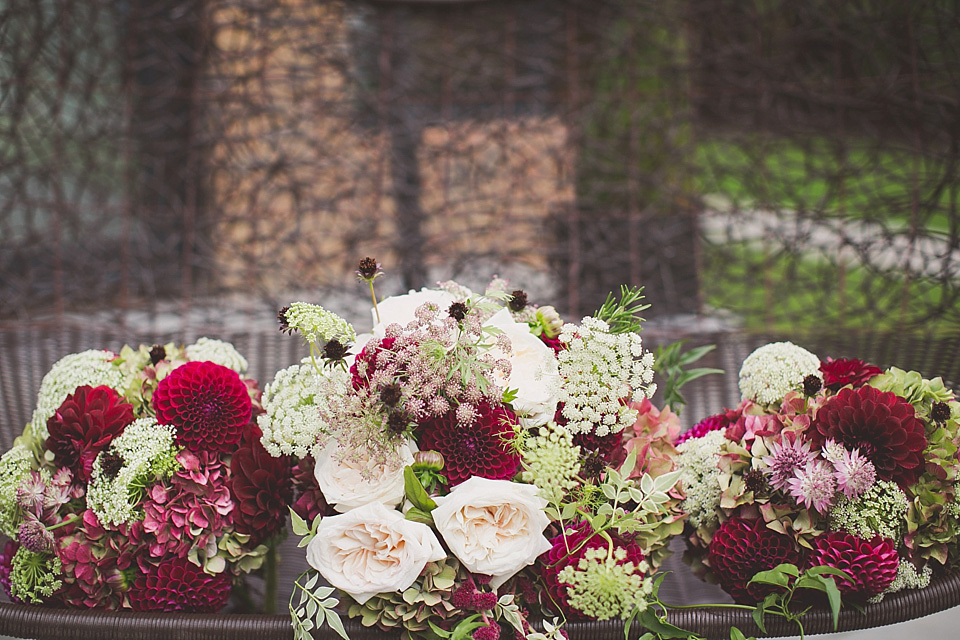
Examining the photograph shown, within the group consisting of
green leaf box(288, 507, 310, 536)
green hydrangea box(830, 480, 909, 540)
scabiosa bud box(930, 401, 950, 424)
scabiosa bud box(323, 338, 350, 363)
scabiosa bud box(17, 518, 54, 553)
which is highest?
scabiosa bud box(323, 338, 350, 363)

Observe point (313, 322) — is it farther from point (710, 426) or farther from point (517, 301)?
point (710, 426)

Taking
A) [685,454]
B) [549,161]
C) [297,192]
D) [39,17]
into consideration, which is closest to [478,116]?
[549,161]

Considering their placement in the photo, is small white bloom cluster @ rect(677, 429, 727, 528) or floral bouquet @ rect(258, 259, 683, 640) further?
small white bloom cluster @ rect(677, 429, 727, 528)

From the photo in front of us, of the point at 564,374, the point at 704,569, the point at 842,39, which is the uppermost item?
the point at 842,39

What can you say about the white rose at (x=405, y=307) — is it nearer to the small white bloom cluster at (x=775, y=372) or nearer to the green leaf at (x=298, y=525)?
the green leaf at (x=298, y=525)

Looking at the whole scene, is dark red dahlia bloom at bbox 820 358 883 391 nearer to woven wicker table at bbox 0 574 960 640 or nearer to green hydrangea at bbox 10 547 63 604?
woven wicker table at bbox 0 574 960 640

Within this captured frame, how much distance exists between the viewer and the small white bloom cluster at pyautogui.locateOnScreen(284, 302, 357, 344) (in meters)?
→ 0.61

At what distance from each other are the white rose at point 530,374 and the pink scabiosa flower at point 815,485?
8.1 inches

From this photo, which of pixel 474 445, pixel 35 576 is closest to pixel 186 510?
pixel 35 576

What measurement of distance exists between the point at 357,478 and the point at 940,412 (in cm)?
49

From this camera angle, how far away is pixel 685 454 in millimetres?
749

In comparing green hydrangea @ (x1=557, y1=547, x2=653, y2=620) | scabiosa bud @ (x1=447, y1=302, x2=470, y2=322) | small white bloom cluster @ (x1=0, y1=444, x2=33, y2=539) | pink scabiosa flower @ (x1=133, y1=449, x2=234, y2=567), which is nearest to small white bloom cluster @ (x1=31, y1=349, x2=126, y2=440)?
small white bloom cluster @ (x1=0, y1=444, x2=33, y2=539)

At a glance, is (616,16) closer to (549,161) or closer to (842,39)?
(549,161)

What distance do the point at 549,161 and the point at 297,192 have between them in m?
0.77
